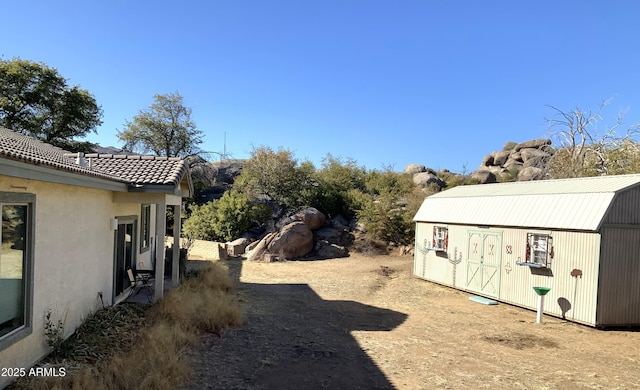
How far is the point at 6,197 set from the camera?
448 centimetres

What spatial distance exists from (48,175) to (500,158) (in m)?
47.5

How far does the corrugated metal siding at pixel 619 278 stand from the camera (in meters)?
9.05

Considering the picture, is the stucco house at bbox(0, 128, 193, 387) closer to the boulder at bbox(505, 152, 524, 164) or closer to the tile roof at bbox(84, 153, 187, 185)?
the tile roof at bbox(84, 153, 187, 185)

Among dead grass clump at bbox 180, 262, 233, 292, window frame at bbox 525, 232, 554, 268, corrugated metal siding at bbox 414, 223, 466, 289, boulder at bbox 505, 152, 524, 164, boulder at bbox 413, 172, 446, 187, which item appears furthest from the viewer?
boulder at bbox 505, 152, 524, 164

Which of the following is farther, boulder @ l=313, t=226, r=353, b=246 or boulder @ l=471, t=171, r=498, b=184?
boulder @ l=471, t=171, r=498, b=184

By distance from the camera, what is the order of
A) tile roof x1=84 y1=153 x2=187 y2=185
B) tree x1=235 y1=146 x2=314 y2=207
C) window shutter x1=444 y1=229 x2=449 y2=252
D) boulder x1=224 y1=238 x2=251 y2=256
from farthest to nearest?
1. tree x1=235 y1=146 x2=314 y2=207
2. boulder x1=224 y1=238 x2=251 y2=256
3. window shutter x1=444 y1=229 x2=449 y2=252
4. tile roof x1=84 y1=153 x2=187 y2=185

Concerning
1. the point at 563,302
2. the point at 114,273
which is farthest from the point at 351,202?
the point at 114,273

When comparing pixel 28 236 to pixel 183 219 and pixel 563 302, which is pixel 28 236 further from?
pixel 183 219

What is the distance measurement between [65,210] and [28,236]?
114cm

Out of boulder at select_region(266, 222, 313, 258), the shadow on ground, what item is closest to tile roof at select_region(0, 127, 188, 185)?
the shadow on ground

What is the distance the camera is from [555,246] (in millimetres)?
10016

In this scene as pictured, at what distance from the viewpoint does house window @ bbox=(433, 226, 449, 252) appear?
14076mm

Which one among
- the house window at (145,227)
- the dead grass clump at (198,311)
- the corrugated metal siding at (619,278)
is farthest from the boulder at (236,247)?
the corrugated metal siding at (619,278)

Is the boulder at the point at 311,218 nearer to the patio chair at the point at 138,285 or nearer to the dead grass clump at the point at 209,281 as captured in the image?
the dead grass clump at the point at 209,281
